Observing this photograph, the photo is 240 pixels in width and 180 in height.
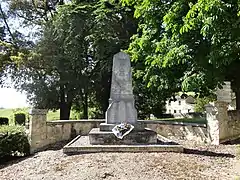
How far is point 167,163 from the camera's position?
6121mm

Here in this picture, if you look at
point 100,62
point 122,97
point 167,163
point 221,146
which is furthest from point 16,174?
point 100,62

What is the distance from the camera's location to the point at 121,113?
898cm

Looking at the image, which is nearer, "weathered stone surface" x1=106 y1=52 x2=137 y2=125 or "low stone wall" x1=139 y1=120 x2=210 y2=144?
"weathered stone surface" x1=106 y1=52 x2=137 y2=125

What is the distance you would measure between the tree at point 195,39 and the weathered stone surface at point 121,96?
1488 mm

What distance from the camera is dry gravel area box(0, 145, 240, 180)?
17.7 feet

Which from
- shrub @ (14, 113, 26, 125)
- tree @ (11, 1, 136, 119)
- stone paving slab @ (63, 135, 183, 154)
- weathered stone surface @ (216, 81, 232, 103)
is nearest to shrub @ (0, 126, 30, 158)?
A: stone paving slab @ (63, 135, 183, 154)

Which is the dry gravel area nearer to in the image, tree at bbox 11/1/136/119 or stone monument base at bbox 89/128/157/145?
stone monument base at bbox 89/128/157/145

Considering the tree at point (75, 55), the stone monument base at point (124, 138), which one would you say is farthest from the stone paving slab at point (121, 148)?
the tree at point (75, 55)

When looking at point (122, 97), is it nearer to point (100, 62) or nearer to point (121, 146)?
point (121, 146)

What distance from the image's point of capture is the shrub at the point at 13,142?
8992 millimetres

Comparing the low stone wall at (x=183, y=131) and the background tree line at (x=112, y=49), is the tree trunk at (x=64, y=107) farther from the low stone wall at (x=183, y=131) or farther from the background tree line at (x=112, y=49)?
the low stone wall at (x=183, y=131)

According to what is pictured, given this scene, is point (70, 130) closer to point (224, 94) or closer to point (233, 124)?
point (224, 94)

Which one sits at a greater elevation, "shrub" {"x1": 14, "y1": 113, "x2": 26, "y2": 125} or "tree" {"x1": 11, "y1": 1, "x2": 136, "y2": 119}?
"tree" {"x1": 11, "y1": 1, "x2": 136, "y2": 119}

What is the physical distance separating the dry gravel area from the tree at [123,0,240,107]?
10.5 feet
